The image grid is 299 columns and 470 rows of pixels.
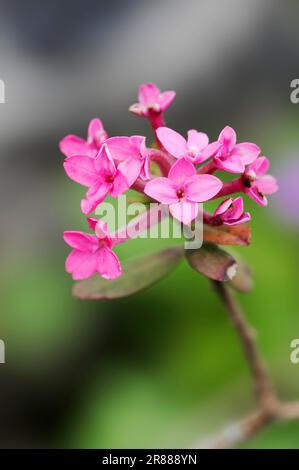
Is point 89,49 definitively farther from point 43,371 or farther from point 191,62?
point 43,371

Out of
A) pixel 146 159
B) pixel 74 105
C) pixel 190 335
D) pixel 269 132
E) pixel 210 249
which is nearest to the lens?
pixel 146 159

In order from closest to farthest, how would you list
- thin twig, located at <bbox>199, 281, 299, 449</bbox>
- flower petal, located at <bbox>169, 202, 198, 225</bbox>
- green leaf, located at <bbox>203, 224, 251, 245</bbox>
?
flower petal, located at <bbox>169, 202, 198, 225</bbox> < green leaf, located at <bbox>203, 224, 251, 245</bbox> < thin twig, located at <bbox>199, 281, 299, 449</bbox>

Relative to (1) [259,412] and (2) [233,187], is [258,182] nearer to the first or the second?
(2) [233,187]

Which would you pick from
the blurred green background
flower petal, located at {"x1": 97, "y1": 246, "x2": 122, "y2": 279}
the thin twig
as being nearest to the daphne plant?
flower petal, located at {"x1": 97, "y1": 246, "x2": 122, "y2": 279}

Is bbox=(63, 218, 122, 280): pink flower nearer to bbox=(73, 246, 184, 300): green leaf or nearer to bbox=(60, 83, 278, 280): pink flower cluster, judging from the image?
bbox=(60, 83, 278, 280): pink flower cluster

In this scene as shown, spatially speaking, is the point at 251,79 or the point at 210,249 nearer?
the point at 210,249

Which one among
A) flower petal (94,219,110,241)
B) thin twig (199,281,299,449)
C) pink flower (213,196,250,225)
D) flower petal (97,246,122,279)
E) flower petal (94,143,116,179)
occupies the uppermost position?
→ flower petal (94,143,116,179)

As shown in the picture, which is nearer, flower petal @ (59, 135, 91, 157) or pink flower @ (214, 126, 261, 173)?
pink flower @ (214, 126, 261, 173)

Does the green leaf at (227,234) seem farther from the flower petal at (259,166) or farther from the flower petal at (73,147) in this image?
the flower petal at (73,147)
